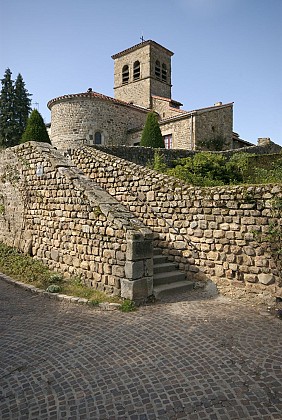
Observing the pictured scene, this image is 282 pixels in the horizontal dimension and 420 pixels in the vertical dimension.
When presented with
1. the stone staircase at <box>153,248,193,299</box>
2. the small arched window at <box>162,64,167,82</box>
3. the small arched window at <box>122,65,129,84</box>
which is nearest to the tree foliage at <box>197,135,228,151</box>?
the small arched window at <box>162,64,167,82</box>

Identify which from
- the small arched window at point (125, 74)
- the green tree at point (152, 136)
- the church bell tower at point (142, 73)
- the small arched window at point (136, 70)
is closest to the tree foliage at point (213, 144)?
the green tree at point (152, 136)

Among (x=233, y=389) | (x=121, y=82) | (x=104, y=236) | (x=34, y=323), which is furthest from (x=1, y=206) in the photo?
(x=121, y=82)

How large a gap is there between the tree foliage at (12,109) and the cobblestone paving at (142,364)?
31863 millimetres

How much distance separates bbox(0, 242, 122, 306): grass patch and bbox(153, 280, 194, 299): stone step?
2.65 feet

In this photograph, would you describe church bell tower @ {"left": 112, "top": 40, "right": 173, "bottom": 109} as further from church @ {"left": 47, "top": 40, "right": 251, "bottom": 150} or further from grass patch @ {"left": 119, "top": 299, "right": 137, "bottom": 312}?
grass patch @ {"left": 119, "top": 299, "right": 137, "bottom": 312}

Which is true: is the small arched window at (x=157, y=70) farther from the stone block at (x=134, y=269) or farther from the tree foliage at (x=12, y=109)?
the stone block at (x=134, y=269)

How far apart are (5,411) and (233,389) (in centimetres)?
234

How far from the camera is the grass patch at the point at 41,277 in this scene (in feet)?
20.5

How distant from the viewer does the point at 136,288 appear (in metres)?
5.79

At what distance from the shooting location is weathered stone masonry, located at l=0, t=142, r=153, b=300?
5957 mm

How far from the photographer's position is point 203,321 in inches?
194

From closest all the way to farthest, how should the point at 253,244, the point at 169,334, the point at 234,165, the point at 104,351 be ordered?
the point at 104,351
the point at 169,334
the point at 253,244
the point at 234,165

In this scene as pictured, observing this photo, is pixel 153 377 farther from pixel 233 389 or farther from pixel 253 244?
pixel 253 244

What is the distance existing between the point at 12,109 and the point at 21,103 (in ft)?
4.65
